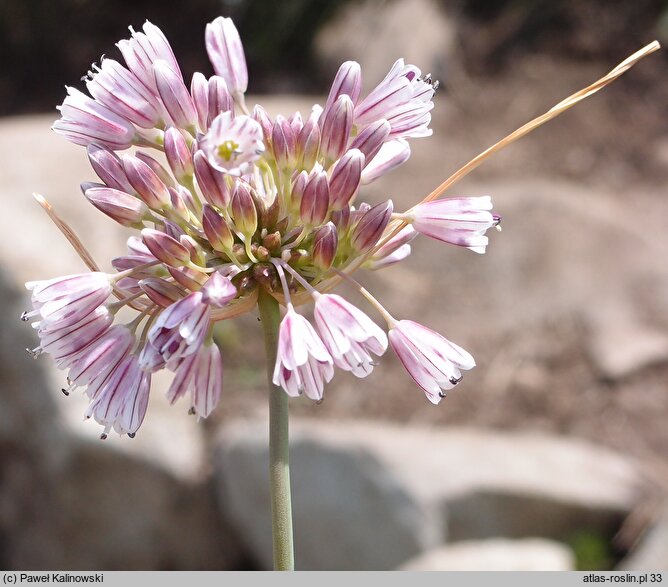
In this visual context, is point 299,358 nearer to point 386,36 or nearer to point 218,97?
point 218,97

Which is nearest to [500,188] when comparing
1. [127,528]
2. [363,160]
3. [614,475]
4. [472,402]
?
[472,402]

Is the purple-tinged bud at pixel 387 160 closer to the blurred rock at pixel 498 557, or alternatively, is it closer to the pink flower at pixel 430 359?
the pink flower at pixel 430 359

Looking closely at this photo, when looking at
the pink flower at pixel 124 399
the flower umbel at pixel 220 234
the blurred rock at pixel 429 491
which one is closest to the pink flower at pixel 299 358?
the flower umbel at pixel 220 234

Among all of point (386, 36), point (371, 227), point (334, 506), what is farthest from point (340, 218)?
point (386, 36)

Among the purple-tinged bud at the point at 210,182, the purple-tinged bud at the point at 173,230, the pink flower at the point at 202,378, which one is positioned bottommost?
the pink flower at the point at 202,378

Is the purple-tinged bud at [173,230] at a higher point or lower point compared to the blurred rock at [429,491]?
higher

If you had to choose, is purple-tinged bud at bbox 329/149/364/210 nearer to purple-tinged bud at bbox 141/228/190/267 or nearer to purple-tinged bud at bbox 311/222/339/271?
purple-tinged bud at bbox 311/222/339/271

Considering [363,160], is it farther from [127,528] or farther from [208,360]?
[127,528]
